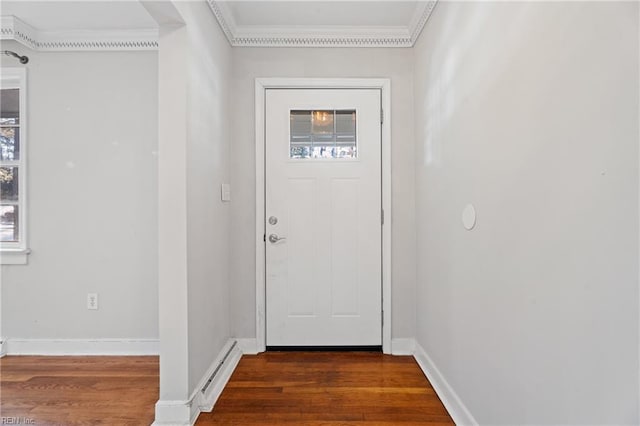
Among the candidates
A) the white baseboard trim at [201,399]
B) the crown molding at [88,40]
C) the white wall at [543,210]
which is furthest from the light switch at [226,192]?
the white wall at [543,210]

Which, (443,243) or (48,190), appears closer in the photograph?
(443,243)

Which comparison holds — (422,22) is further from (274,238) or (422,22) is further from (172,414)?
(172,414)

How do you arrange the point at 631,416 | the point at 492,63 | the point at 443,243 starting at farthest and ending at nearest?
the point at 443,243
the point at 492,63
the point at 631,416

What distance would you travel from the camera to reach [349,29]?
2.45 metres

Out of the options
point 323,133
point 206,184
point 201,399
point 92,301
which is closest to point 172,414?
point 201,399

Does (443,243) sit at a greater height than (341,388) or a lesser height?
greater

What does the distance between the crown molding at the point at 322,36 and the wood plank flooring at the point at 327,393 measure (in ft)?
7.64

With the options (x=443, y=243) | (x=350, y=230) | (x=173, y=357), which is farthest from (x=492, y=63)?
(x=173, y=357)

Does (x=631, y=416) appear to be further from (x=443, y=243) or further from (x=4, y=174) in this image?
(x=4, y=174)

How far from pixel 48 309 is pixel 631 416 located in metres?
3.25

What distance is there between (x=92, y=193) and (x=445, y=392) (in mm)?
2708

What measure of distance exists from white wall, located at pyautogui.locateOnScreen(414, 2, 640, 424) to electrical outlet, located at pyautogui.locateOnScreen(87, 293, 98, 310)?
2460 mm

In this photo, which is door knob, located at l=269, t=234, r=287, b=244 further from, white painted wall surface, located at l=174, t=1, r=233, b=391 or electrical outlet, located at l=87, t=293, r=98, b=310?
electrical outlet, located at l=87, t=293, r=98, b=310

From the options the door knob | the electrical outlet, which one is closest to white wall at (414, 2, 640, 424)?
the door knob
